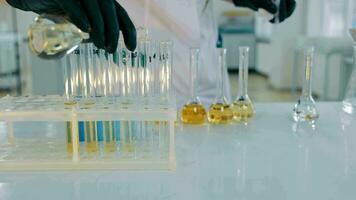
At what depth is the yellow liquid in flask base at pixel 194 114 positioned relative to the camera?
995 mm

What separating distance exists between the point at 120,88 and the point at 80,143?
13 cm

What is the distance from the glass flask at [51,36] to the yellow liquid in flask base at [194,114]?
49 cm

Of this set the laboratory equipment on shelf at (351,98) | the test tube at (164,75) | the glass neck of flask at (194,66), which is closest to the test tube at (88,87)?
the test tube at (164,75)

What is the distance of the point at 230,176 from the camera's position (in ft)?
2.19

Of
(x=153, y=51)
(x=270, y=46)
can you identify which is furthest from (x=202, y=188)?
(x=270, y=46)

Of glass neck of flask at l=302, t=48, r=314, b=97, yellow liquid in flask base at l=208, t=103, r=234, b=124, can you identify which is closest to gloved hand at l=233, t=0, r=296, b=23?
glass neck of flask at l=302, t=48, r=314, b=97

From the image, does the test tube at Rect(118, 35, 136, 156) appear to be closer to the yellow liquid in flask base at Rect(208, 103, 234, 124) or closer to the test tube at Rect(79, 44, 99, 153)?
the test tube at Rect(79, 44, 99, 153)

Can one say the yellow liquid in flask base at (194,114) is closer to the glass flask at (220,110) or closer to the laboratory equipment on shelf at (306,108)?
the glass flask at (220,110)

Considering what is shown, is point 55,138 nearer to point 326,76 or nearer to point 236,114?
point 236,114

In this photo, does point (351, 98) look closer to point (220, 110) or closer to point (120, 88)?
point (220, 110)

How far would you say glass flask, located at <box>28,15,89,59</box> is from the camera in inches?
19.8

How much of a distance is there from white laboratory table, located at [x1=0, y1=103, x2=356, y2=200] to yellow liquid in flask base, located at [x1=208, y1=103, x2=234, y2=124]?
0.10 meters

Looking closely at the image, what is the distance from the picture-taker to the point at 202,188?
62 centimetres

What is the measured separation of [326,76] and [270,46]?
70.8 inches
